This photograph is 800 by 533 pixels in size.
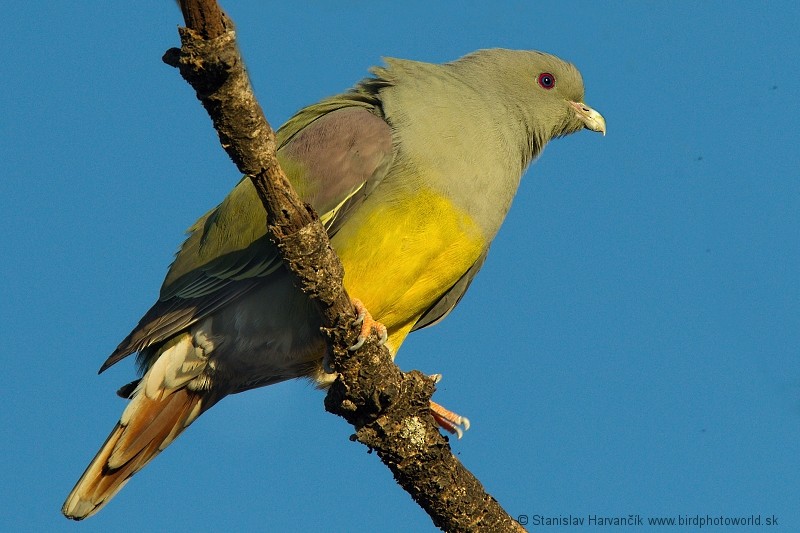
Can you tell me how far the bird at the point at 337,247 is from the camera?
16.5 feet

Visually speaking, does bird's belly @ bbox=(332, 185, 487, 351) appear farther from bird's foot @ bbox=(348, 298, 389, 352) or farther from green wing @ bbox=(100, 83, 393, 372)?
bird's foot @ bbox=(348, 298, 389, 352)

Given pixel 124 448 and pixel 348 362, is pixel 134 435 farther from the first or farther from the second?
pixel 348 362

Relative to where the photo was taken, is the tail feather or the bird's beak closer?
the tail feather

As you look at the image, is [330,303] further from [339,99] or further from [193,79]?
[339,99]

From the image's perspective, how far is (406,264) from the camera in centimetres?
500

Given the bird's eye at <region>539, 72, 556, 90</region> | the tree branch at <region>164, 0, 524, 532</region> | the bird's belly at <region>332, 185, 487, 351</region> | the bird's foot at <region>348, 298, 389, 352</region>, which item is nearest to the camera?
the tree branch at <region>164, 0, 524, 532</region>

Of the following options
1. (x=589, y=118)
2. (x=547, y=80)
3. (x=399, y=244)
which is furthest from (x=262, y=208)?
(x=589, y=118)

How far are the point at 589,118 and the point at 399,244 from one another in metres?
2.04

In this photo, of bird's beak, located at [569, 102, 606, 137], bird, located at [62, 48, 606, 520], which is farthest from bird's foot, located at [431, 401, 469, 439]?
bird's beak, located at [569, 102, 606, 137]

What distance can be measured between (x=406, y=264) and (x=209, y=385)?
1.42 m

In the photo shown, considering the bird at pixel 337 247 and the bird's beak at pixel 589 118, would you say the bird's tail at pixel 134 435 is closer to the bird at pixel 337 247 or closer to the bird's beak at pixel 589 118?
the bird at pixel 337 247

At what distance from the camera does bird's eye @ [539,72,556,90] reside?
6.20 metres

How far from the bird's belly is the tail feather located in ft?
4.27

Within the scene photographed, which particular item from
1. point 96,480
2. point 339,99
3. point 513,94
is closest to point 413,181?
point 339,99
